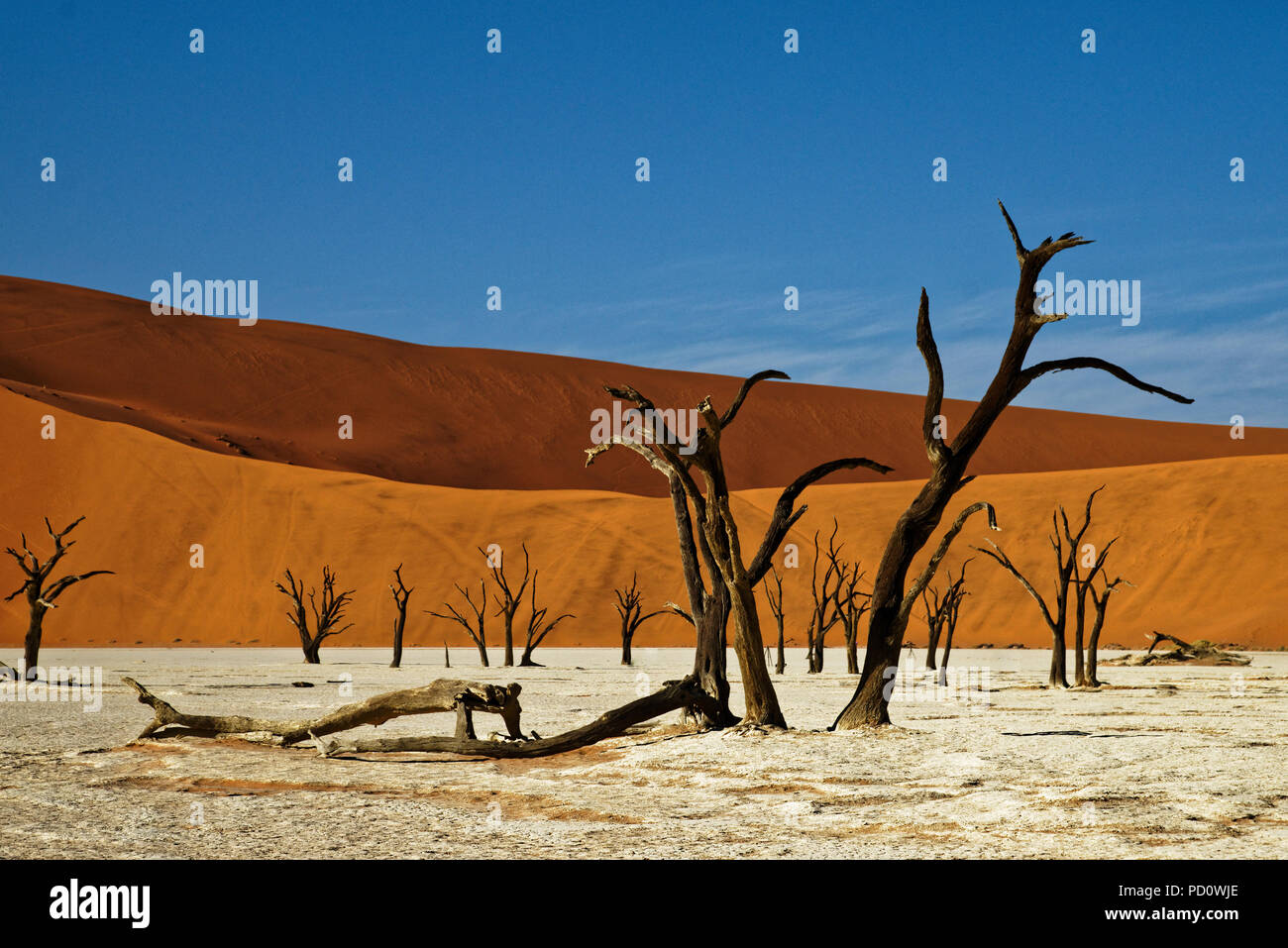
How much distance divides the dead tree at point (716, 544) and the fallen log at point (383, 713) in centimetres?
257

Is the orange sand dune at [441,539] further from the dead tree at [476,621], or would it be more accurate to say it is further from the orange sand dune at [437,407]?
A: the orange sand dune at [437,407]

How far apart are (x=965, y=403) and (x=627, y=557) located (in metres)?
76.6

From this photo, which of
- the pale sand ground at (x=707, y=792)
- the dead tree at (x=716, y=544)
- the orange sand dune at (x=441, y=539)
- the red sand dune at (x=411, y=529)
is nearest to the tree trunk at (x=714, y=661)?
the dead tree at (x=716, y=544)

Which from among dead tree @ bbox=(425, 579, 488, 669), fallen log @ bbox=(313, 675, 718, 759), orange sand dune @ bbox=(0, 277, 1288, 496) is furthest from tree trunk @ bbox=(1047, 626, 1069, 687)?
orange sand dune @ bbox=(0, 277, 1288, 496)

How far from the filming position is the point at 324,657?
44.8 meters

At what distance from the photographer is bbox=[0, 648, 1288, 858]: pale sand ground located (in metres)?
7.73

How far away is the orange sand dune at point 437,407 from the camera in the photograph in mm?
99812

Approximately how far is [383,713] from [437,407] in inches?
4056

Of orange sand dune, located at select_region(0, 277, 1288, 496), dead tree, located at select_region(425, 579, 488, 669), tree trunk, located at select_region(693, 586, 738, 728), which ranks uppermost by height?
orange sand dune, located at select_region(0, 277, 1288, 496)

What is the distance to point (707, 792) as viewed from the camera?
1022 cm

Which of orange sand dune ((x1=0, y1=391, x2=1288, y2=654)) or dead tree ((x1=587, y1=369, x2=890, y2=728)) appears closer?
dead tree ((x1=587, y1=369, x2=890, y2=728))

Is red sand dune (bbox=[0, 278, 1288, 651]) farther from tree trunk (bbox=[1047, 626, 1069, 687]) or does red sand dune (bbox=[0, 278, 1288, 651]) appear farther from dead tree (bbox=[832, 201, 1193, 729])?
dead tree (bbox=[832, 201, 1193, 729])

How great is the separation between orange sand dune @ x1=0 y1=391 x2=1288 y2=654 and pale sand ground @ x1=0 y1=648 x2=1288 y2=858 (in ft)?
119
